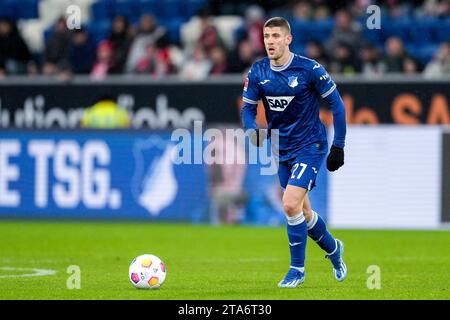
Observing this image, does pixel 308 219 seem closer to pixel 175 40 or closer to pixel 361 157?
pixel 361 157

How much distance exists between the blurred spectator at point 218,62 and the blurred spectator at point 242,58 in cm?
9

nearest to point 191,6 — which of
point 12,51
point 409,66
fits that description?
point 12,51

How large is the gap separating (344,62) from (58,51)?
15.5ft

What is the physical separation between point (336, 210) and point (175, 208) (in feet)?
7.64

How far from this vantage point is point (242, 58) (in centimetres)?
1856

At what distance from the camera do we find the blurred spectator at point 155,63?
1873cm

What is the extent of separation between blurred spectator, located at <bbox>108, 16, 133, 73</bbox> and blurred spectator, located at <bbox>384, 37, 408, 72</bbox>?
165 inches

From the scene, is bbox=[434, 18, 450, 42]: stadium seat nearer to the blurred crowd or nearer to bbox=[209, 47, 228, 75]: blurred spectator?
the blurred crowd

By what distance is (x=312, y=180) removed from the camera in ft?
32.3

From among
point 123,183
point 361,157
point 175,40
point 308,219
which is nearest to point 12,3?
point 175,40

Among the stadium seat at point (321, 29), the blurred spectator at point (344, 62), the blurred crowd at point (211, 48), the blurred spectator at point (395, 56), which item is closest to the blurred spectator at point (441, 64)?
the blurred crowd at point (211, 48)

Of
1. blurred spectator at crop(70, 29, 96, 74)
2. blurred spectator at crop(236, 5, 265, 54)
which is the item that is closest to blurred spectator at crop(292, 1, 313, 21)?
blurred spectator at crop(236, 5, 265, 54)

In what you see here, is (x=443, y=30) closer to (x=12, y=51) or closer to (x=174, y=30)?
(x=174, y=30)

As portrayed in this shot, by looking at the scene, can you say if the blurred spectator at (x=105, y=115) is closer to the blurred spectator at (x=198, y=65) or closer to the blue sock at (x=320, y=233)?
the blurred spectator at (x=198, y=65)
